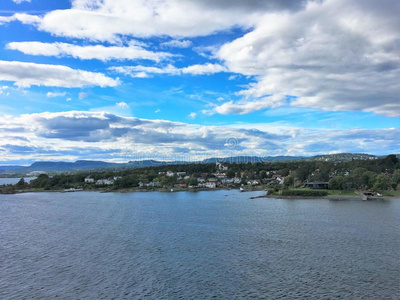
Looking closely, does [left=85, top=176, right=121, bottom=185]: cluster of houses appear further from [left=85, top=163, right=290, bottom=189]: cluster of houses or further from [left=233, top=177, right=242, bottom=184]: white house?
[left=233, top=177, right=242, bottom=184]: white house

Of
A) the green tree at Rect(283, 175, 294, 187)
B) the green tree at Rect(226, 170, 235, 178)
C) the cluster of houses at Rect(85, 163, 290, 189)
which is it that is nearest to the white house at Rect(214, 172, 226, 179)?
the cluster of houses at Rect(85, 163, 290, 189)

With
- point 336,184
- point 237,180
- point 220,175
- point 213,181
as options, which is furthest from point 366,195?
point 220,175

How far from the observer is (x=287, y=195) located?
5959 cm

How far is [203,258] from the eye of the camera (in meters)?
20.0

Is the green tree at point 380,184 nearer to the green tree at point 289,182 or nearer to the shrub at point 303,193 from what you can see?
the shrub at point 303,193

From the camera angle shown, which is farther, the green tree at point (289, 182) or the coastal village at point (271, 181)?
the green tree at point (289, 182)

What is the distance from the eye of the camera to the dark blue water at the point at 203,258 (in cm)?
1499

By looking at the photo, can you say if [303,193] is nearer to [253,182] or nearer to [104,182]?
[253,182]

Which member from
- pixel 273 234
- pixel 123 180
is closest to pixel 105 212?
pixel 273 234

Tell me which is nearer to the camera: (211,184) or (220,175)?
(211,184)

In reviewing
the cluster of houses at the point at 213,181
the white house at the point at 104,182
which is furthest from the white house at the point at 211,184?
the white house at the point at 104,182

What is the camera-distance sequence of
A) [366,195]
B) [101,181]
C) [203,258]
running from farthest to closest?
[101,181]
[366,195]
[203,258]

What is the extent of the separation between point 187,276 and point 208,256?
12.3 feet

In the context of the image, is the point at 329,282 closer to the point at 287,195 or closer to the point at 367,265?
the point at 367,265
